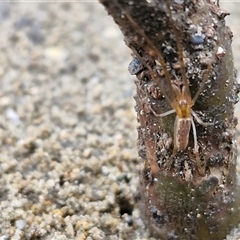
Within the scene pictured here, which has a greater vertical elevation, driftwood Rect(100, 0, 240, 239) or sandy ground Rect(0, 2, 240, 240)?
sandy ground Rect(0, 2, 240, 240)

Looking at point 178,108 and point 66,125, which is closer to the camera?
point 178,108

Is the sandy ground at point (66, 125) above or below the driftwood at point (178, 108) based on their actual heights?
above

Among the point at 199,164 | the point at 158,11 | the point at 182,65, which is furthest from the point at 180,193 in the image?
the point at 158,11

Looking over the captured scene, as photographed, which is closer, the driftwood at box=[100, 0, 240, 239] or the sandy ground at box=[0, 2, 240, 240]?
the driftwood at box=[100, 0, 240, 239]

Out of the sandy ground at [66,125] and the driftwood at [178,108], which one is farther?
the sandy ground at [66,125]
